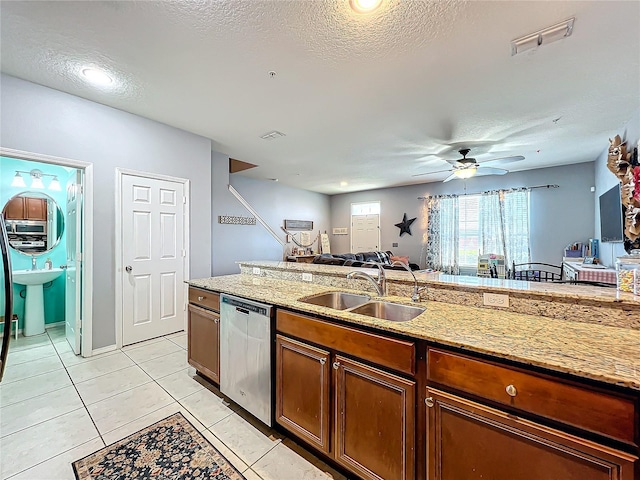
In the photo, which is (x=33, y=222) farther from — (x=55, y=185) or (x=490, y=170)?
(x=490, y=170)

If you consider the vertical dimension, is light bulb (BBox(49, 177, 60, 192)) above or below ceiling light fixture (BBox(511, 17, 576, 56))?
below

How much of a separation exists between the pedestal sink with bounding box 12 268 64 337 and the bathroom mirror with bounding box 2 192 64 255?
0.44m

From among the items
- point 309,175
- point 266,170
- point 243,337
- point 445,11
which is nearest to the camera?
point 445,11

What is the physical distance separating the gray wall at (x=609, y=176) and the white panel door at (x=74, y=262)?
5.95m

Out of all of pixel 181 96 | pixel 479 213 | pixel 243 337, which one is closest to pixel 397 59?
pixel 181 96

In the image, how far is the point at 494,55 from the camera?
83.0 inches

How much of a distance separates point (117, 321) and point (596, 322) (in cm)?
409

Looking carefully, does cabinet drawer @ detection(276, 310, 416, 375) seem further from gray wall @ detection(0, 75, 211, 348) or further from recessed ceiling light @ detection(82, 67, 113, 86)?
recessed ceiling light @ detection(82, 67, 113, 86)

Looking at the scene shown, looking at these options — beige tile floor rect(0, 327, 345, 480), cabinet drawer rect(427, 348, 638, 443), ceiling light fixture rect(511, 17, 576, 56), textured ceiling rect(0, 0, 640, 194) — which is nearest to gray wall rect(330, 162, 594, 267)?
textured ceiling rect(0, 0, 640, 194)

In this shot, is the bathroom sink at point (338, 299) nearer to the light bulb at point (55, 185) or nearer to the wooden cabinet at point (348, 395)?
the wooden cabinet at point (348, 395)

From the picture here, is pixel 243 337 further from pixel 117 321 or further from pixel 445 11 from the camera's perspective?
pixel 445 11

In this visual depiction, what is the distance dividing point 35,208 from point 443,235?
7.53 metres

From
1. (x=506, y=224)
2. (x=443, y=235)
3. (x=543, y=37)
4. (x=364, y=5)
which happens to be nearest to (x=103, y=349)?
(x=364, y=5)

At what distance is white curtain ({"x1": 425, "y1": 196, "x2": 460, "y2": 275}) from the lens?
6355mm
